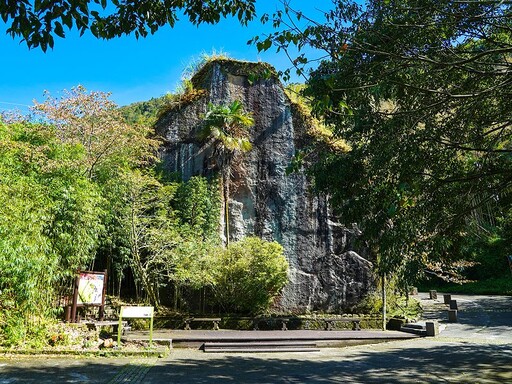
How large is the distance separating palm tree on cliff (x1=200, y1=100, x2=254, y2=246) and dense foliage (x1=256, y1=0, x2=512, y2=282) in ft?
33.6

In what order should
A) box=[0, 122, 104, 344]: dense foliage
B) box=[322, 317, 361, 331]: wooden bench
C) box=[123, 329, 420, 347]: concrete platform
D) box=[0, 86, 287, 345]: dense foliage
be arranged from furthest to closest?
1. box=[322, 317, 361, 331]: wooden bench
2. box=[123, 329, 420, 347]: concrete platform
3. box=[0, 86, 287, 345]: dense foliage
4. box=[0, 122, 104, 344]: dense foliage

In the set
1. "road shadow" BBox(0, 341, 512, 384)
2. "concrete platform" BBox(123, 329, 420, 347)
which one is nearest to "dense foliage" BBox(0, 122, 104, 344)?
"road shadow" BBox(0, 341, 512, 384)

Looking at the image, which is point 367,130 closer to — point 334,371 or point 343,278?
point 334,371

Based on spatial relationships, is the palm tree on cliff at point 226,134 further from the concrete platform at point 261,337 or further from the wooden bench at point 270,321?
the concrete platform at point 261,337

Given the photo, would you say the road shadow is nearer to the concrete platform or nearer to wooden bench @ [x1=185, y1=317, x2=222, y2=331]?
the concrete platform

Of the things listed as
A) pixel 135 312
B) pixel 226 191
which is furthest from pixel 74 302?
pixel 226 191

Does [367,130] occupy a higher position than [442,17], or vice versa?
[442,17]

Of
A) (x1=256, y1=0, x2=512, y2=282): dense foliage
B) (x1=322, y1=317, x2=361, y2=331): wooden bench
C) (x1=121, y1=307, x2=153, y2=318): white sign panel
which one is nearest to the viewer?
(x1=256, y1=0, x2=512, y2=282): dense foliage

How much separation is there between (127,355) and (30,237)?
328 cm

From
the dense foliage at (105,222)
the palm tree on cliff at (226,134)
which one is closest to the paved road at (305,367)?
the dense foliage at (105,222)

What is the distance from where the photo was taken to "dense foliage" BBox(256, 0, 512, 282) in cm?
530

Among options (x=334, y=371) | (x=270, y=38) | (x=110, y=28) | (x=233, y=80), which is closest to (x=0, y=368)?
(x=334, y=371)

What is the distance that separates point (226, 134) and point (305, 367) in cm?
1070

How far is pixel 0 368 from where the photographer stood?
7.62 metres
